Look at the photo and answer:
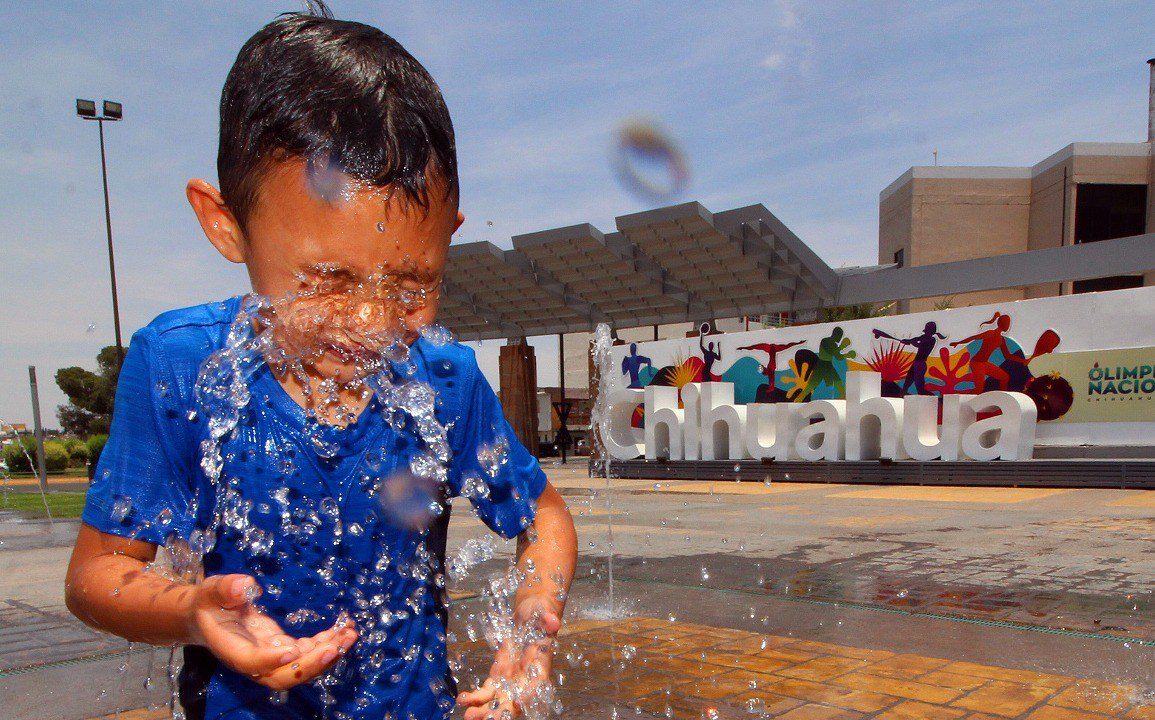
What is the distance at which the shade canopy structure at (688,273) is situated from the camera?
16.0 metres

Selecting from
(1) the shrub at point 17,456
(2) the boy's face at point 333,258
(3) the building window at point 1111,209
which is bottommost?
(1) the shrub at point 17,456

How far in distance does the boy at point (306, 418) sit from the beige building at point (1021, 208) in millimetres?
37862

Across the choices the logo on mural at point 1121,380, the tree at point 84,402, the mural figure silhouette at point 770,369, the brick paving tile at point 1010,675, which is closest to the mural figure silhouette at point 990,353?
the logo on mural at point 1121,380

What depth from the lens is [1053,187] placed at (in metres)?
38.6

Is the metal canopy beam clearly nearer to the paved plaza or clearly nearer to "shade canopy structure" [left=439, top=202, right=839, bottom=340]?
"shade canopy structure" [left=439, top=202, right=839, bottom=340]

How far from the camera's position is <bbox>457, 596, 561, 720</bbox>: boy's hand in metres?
1.23

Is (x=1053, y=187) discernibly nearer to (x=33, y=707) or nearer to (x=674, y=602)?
(x=674, y=602)

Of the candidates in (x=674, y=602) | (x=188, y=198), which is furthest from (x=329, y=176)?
(x=674, y=602)

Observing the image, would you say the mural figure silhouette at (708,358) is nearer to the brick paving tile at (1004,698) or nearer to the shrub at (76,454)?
the brick paving tile at (1004,698)

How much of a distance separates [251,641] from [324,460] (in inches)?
12.3

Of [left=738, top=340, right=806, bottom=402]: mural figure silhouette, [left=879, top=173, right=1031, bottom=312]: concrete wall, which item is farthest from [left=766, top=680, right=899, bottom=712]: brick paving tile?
[left=879, top=173, right=1031, bottom=312]: concrete wall

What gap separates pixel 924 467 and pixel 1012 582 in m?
8.91

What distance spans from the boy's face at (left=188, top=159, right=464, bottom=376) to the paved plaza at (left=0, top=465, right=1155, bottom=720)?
2.49 m

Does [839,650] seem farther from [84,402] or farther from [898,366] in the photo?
[84,402]
